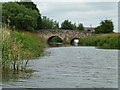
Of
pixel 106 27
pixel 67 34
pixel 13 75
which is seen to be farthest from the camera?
pixel 67 34

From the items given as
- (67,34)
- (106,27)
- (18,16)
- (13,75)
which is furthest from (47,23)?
(13,75)

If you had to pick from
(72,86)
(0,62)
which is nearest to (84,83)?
(72,86)

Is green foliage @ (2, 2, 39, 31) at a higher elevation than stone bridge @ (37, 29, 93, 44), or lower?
higher

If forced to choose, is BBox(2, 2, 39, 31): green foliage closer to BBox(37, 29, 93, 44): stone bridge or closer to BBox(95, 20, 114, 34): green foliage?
BBox(37, 29, 93, 44): stone bridge

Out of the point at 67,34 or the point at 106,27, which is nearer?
the point at 106,27

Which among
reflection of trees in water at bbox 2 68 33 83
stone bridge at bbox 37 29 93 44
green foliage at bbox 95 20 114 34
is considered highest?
green foliage at bbox 95 20 114 34

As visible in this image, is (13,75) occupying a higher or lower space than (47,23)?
lower

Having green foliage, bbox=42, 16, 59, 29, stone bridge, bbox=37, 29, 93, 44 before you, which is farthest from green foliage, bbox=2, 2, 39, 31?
green foliage, bbox=42, 16, 59, 29

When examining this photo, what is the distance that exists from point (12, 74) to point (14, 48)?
1196mm

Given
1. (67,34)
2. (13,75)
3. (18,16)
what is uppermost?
(18,16)

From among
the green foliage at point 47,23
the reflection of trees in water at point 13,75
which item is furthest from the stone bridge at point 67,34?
the reflection of trees in water at point 13,75

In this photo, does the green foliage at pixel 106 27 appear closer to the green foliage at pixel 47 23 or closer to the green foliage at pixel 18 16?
the green foliage at pixel 47 23

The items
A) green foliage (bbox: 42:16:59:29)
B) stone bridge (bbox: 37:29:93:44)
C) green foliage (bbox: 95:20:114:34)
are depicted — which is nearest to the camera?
green foliage (bbox: 95:20:114:34)

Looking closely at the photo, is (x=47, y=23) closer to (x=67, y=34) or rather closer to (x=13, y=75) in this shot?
(x=67, y=34)
